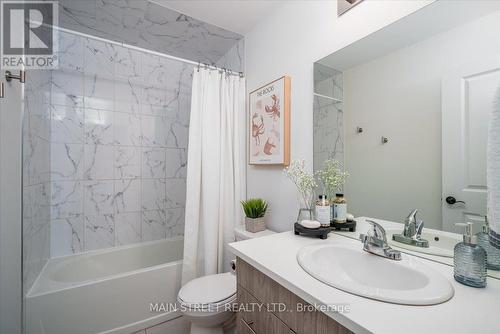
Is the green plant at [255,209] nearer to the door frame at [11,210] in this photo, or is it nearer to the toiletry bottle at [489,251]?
the toiletry bottle at [489,251]

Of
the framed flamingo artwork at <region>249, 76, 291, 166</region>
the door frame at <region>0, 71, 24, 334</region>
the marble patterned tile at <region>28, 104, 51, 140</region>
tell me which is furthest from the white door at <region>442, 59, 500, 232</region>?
the marble patterned tile at <region>28, 104, 51, 140</region>

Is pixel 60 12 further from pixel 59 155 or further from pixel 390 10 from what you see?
pixel 390 10

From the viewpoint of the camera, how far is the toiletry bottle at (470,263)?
24.8 inches

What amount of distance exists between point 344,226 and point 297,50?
1.15 metres

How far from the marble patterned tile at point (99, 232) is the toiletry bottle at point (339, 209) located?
2.02 metres

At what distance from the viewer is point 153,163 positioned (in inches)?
89.0

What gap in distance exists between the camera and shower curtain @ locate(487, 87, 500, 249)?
47 cm

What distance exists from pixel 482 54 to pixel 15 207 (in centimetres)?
204

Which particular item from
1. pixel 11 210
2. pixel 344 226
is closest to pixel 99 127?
pixel 11 210

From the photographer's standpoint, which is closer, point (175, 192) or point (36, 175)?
point (36, 175)

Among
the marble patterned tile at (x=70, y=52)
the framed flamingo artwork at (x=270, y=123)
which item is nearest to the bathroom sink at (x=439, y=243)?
the framed flamingo artwork at (x=270, y=123)

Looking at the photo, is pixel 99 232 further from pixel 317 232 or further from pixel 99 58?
pixel 317 232

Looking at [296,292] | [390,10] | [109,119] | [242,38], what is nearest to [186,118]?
[109,119]

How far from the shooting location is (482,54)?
2.46 ft
